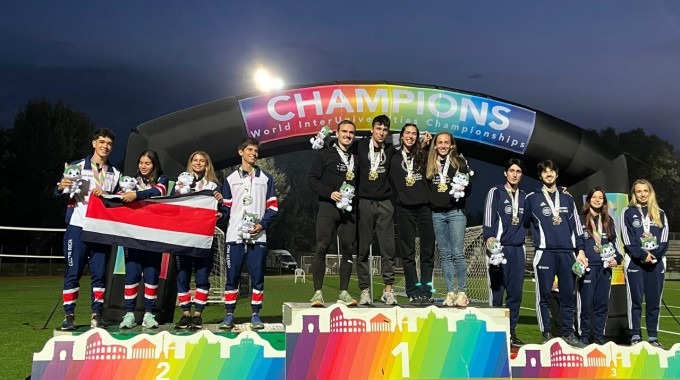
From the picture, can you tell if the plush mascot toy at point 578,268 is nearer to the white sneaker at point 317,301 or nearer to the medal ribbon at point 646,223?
the medal ribbon at point 646,223

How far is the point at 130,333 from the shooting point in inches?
184

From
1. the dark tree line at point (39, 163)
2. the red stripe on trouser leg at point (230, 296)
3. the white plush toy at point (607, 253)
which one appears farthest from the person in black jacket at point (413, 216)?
the dark tree line at point (39, 163)

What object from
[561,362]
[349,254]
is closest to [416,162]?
[349,254]

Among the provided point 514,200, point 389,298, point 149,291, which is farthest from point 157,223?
point 514,200

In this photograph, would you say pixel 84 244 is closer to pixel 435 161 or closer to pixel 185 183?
pixel 185 183

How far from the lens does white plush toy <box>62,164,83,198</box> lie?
5.00 metres

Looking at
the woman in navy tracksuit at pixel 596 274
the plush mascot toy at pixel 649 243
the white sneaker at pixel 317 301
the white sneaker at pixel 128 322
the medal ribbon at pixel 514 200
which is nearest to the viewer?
the white sneaker at pixel 317 301

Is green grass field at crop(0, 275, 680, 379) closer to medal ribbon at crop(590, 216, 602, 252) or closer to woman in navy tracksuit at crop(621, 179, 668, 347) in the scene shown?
woman in navy tracksuit at crop(621, 179, 668, 347)

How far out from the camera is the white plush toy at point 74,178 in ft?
16.4

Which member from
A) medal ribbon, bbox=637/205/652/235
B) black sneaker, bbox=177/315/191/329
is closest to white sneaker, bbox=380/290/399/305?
black sneaker, bbox=177/315/191/329

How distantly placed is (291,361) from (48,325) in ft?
22.7

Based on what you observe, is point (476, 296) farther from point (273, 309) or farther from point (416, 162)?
point (416, 162)

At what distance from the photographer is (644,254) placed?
20.1 ft

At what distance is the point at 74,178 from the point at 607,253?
5728 mm
